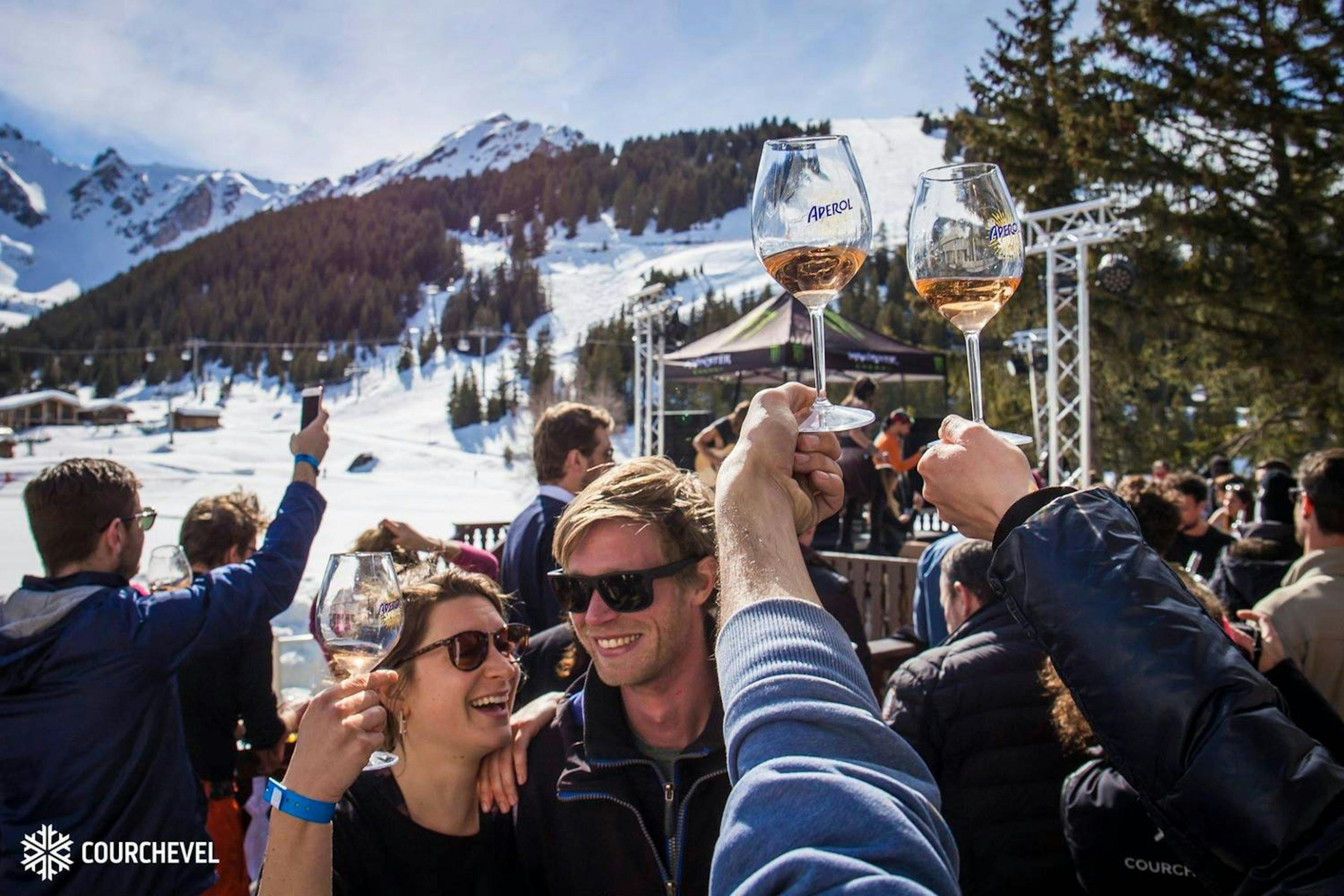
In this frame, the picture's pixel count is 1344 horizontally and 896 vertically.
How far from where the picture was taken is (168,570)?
2975 millimetres

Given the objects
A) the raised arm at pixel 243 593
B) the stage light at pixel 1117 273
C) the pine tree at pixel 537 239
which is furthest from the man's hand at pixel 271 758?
the pine tree at pixel 537 239

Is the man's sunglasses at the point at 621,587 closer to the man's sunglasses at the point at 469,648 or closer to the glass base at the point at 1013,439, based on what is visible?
the man's sunglasses at the point at 469,648

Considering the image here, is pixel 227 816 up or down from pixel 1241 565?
down

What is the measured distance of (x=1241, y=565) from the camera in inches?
145

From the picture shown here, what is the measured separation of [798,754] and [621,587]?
3.27 feet

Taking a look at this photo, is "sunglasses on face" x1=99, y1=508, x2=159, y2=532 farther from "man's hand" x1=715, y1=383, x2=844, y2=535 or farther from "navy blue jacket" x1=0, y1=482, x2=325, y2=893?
"man's hand" x1=715, y1=383, x2=844, y2=535

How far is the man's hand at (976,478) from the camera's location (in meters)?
0.90

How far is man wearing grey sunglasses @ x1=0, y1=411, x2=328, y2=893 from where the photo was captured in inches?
84.2

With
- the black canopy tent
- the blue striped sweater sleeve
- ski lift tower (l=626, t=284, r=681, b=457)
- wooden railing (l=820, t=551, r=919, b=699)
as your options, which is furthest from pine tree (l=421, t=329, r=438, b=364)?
the blue striped sweater sleeve

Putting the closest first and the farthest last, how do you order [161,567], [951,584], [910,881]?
[910,881] → [951,584] → [161,567]

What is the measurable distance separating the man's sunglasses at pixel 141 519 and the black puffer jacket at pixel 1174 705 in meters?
2.27

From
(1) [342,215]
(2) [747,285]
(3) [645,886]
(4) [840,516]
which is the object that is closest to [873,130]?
(2) [747,285]

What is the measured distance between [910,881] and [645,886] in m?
1.01

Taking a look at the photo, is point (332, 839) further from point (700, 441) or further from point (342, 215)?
point (342, 215)
